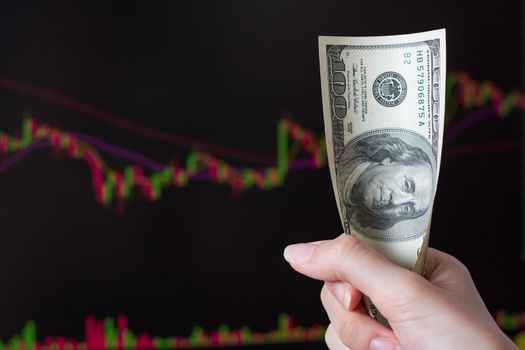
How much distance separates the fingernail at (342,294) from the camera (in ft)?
2.76

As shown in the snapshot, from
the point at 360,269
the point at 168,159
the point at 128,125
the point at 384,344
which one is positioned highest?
the point at 128,125

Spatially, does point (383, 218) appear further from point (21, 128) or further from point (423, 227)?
point (21, 128)

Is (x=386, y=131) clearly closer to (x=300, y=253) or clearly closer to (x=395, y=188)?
(x=395, y=188)

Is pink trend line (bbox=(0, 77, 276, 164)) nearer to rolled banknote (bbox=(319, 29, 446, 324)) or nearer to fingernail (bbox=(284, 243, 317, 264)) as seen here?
rolled banknote (bbox=(319, 29, 446, 324))

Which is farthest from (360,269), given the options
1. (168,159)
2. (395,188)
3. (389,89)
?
(168,159)

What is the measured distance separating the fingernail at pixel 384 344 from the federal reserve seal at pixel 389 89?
14.0 inches

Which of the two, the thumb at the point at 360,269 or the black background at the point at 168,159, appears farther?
the black background at the point at 168,159

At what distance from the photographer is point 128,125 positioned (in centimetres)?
184

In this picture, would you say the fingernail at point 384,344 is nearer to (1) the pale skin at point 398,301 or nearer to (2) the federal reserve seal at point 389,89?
(1) the pale skin at point 398,301

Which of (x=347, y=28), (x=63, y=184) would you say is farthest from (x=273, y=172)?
(x=63, y=184)

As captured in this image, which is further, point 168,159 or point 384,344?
point 168,159

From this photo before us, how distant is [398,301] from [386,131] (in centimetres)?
31

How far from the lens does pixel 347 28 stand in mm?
1916

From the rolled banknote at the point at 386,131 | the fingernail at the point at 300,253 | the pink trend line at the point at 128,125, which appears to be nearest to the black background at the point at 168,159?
the pink trend line at the point at 128,125
